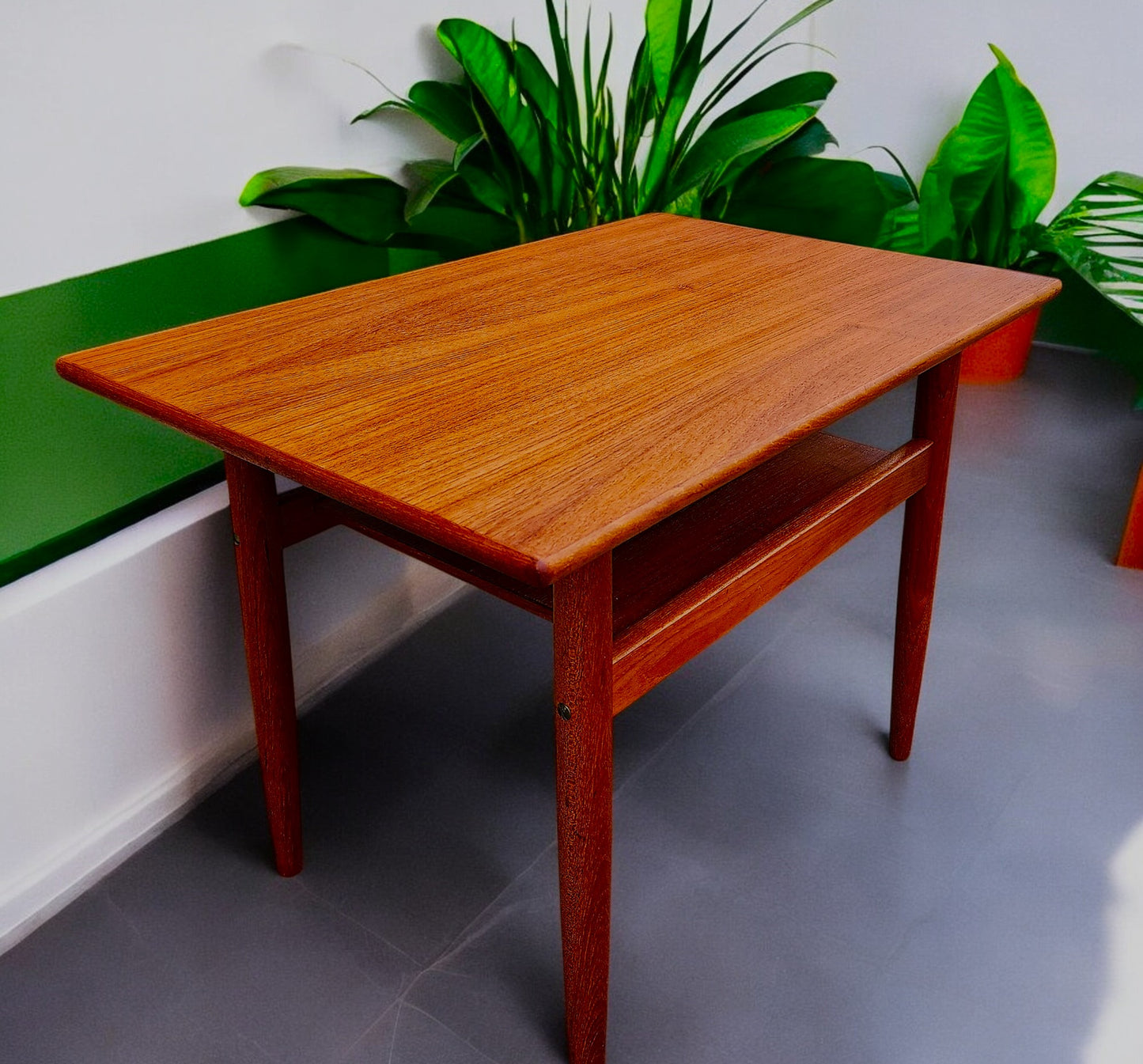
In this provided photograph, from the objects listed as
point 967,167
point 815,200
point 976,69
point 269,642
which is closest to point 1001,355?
point 967,167

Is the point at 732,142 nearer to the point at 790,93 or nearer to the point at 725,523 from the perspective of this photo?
the point at 790,93

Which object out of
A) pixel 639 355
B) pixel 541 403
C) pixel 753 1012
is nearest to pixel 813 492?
pixel 639 355

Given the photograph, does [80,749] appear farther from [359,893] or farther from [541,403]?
[541,403]

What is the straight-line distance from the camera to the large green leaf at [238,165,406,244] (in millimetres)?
1660

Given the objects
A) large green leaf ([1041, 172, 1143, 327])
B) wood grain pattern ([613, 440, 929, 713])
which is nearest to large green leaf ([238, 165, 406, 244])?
wood grain pattern ([613, 440, 929, 713])

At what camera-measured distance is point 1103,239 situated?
267cm

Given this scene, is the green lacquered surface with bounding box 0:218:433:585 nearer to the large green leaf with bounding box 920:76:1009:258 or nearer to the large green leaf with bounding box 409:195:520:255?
the large green leaf with bounding box 409:195:520:255

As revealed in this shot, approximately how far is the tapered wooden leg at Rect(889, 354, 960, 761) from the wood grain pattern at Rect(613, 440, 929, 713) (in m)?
0.03

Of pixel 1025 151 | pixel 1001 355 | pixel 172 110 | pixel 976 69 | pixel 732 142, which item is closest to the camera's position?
pixel 172 110

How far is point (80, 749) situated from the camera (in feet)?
4.19

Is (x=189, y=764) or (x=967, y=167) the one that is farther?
(x=967, y=167)

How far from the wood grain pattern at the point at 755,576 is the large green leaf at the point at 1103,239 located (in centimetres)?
118

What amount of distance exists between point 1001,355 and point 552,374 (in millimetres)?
1960

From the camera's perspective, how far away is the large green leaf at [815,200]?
198 cm
